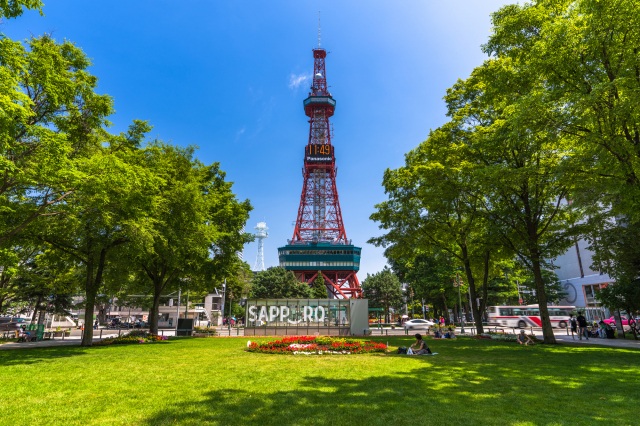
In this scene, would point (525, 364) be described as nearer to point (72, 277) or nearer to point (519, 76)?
point (519, 76)

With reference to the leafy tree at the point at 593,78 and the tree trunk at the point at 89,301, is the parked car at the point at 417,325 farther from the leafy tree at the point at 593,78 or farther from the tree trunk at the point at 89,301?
the tree trunk at the point at 89,301

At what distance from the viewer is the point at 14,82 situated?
1191 cm

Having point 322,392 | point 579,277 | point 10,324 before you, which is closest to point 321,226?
point 579,277

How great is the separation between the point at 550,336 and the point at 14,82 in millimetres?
28072

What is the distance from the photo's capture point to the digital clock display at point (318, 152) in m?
118

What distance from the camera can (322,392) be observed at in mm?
8164

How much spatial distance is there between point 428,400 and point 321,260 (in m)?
100

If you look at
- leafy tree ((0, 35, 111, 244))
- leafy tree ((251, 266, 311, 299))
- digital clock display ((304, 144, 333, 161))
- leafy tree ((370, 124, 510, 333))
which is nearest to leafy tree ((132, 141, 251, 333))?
leafy tree ((0, 35, 111, 244))

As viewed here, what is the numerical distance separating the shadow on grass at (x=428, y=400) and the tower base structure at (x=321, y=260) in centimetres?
9607

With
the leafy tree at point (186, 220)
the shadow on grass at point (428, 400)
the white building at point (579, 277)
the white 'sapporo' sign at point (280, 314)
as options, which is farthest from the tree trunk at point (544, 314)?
the white building at point (579, 277)

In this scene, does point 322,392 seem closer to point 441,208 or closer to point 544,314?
point 544,314

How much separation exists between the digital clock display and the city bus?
74.4 meters

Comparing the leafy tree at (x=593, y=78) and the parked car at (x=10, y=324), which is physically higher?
the leafy tree at (x=593, y=78)

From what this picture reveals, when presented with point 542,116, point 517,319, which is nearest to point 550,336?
point 542,116
